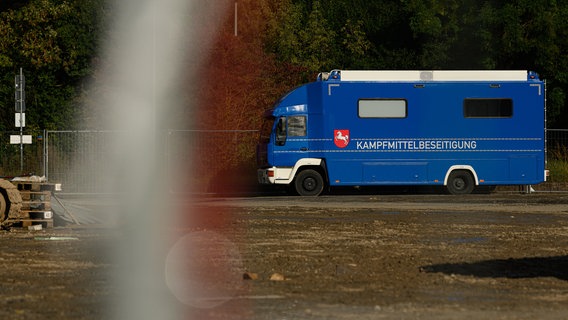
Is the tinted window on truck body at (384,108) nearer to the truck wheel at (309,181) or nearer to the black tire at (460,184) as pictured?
the truck wheel at (309,181)

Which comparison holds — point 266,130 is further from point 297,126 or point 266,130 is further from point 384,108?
point 384,108

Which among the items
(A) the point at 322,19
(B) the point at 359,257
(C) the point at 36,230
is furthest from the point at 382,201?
(A) the point at 322,19

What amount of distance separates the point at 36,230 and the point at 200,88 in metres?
20.9

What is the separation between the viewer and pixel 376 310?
33.4 feet

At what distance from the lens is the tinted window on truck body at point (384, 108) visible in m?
32.8

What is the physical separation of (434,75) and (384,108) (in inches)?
68.4

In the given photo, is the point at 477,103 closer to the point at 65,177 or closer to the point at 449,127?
the point at 449,127

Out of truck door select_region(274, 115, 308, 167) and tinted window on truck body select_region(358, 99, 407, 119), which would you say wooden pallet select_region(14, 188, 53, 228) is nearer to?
truck door select_region(274, 115, 308, 167)

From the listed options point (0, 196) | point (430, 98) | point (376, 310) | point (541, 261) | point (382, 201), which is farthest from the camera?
point (430, 98)

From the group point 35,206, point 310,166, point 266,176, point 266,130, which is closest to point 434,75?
point 310,166

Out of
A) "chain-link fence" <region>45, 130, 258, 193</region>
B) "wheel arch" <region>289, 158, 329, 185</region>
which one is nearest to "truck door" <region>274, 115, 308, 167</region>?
"wheel arch" <region>289, 158, 329, 185</region>

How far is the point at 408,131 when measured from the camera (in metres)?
32.9

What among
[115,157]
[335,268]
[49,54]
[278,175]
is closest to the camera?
[335,268]

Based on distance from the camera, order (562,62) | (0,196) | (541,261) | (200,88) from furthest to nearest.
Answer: (562,62)
(200,88)
(0,196)
(541,261)
